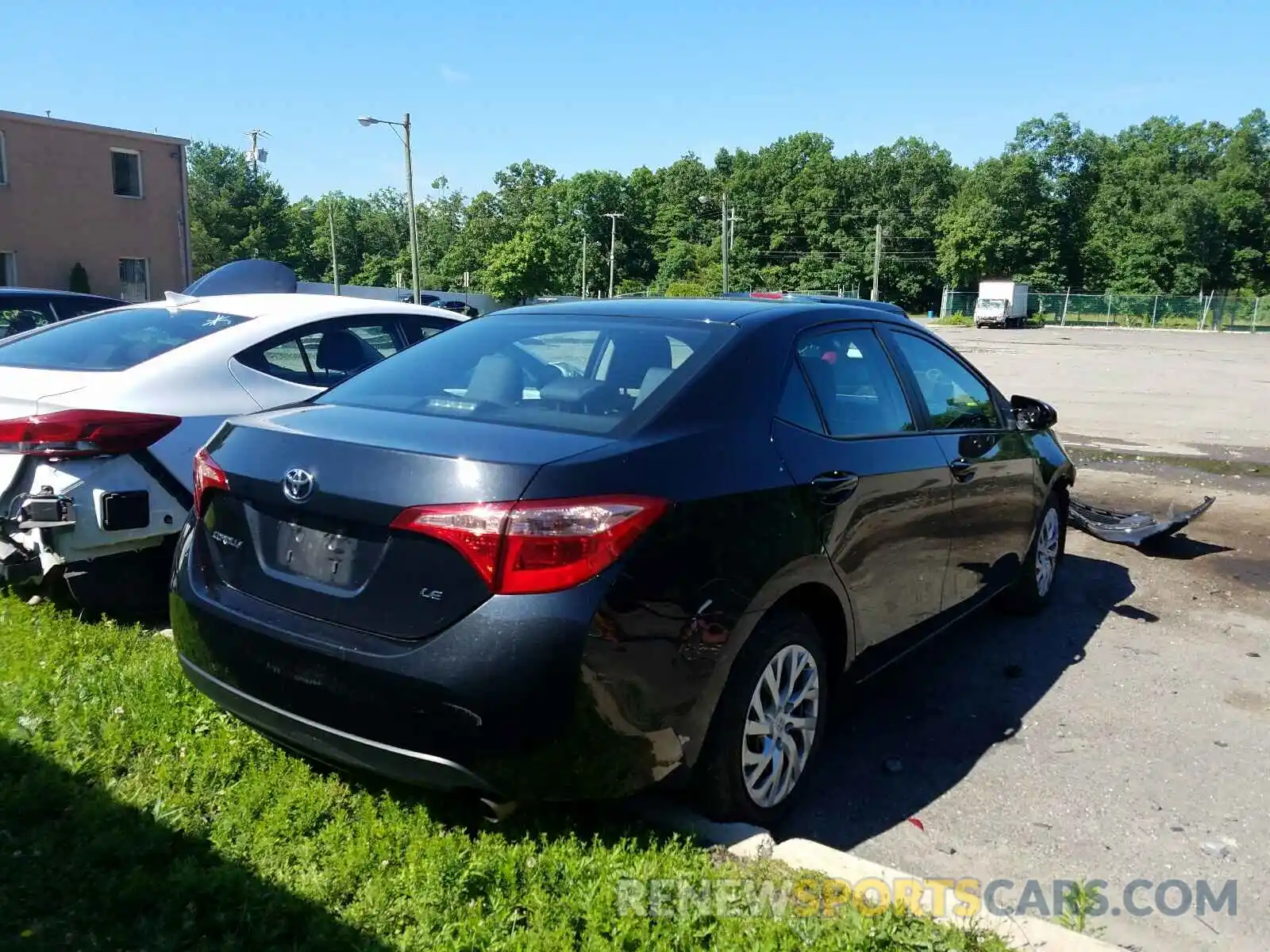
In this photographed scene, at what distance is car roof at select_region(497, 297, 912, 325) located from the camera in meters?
3.53

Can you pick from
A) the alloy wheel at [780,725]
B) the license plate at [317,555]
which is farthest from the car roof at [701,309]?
the license plate at [317,555]

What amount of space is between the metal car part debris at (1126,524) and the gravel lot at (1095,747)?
0.53 feet

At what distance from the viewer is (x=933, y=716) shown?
424 centimetres

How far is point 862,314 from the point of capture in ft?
13.5

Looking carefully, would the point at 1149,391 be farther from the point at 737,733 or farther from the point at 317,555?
the point at 317,555

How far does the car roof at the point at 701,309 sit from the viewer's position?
3525 mm

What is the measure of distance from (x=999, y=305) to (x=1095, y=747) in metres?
69.1

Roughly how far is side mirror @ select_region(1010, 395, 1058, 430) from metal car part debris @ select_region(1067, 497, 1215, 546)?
62.5 inches

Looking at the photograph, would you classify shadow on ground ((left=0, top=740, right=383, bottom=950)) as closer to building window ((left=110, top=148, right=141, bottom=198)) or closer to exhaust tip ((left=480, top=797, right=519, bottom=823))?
exhaust tip ((left=480, top=797, right=519, bottom=823))

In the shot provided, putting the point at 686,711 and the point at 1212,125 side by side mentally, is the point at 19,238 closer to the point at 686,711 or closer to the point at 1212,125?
the point at 686,711

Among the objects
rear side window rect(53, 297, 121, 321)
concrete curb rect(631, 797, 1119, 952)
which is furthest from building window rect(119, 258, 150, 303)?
concrete curb rect(631, 797, 1119, 952)

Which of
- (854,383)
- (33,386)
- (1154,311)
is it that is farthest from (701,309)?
(1154,311)

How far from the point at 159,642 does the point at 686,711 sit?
270 cm

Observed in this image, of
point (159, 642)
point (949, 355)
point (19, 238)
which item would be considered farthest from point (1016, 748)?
point (19, 238)
